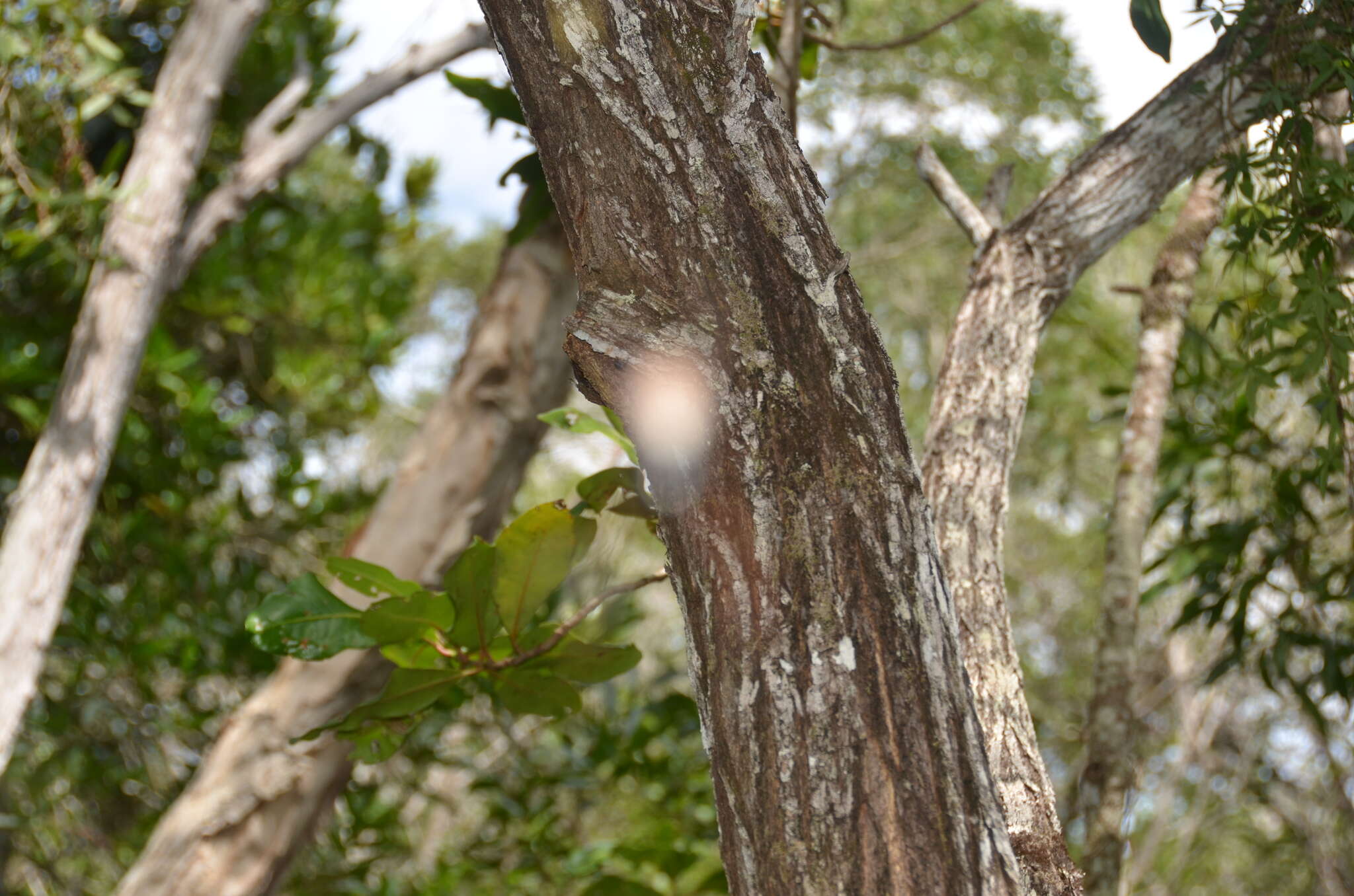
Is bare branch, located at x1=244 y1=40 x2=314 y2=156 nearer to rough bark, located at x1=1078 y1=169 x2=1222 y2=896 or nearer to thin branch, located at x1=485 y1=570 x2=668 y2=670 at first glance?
thin branch, located at x1=485 y1=570 x2=668 y2=670

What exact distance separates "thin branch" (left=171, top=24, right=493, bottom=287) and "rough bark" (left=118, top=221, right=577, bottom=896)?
78 cm

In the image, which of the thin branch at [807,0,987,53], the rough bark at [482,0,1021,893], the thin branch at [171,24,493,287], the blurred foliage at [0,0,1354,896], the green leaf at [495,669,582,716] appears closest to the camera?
the rough bark at [482,0,1021,893]

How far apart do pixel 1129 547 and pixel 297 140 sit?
2236 millimetres

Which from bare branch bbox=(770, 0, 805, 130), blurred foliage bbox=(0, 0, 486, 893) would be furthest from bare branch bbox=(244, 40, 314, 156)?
bare branch bbox=(770, 0, 805, 130)

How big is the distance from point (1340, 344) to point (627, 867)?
1.86m

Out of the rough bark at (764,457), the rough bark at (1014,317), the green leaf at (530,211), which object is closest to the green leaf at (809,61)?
the green leaf at (530,211)

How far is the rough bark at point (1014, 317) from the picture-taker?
0.96 m

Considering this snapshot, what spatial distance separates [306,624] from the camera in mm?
1092

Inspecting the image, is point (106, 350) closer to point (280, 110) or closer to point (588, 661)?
point (280, 110)

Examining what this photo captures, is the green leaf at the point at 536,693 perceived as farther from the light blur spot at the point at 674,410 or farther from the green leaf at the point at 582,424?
Answer: the light blur spot at the point at 674,410

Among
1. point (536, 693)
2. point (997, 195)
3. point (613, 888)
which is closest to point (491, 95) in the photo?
point (997, 195)

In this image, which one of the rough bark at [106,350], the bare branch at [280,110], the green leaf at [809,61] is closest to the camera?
the green leaf at [809,61]

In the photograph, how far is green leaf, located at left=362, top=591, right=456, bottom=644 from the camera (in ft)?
3.44

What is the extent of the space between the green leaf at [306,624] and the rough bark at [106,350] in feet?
4.12
